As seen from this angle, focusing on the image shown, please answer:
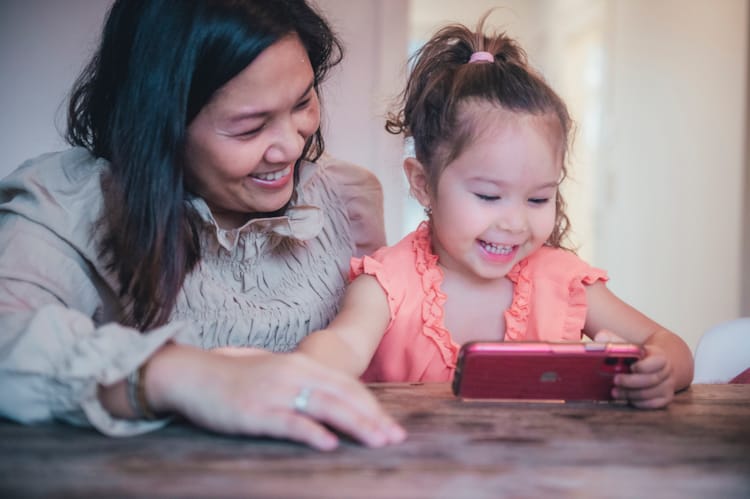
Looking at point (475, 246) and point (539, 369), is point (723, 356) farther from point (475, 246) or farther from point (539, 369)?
A: point (539, 369)

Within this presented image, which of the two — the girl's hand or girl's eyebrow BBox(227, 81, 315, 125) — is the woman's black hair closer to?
girl's eyebrow BBox(227, 81, 315, 125)

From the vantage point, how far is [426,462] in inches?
29.0

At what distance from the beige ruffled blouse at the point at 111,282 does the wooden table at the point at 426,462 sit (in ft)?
0.21

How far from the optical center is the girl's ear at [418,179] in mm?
1433

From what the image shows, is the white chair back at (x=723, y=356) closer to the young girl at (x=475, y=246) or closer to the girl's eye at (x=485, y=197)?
the young girl at (x=475, y=246)

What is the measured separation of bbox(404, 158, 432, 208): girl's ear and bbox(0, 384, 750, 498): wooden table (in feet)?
1.91

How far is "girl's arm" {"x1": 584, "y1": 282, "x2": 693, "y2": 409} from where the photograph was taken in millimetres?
1007

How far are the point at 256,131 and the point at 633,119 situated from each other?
375 centimetres

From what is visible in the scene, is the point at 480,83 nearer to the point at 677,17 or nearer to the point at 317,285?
the point at 317,285

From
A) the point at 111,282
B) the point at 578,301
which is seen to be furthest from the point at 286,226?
the point at 578,301

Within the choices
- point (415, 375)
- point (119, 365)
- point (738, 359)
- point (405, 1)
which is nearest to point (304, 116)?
point (415, 375)

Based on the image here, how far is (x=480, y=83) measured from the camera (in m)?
1.38

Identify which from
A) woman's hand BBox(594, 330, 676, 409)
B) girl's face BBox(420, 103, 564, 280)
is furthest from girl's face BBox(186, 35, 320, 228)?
woman's hand BBox(594, 330, 676, 409)

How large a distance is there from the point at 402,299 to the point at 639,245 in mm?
3517
